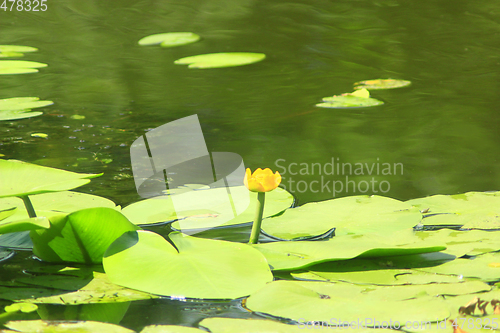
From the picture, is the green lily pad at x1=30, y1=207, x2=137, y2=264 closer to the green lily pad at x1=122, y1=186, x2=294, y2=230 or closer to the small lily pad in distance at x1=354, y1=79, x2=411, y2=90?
the green lily pad at x1=122, y1=186, x2=294, y2=230

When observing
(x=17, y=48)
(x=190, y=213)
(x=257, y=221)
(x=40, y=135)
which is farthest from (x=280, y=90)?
(x=17, y=48)

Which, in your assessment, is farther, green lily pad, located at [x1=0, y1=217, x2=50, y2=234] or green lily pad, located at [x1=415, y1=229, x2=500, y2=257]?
green lily pad, located at [x1=415, y1=229, x2=500, y2=257]

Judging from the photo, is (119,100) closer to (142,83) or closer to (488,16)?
(142,83)

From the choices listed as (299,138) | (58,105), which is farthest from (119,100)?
(299,138)

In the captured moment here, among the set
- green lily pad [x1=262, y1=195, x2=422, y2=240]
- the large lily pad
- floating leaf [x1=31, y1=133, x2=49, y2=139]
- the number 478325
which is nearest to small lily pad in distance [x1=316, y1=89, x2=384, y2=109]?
green lily pad [x1=262, y1=195, x2=422, y2=240]

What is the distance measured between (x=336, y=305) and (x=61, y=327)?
392 millimetres

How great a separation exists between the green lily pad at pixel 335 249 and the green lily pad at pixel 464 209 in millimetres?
150

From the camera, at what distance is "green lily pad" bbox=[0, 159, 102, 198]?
2.87ft

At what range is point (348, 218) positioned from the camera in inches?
41.3

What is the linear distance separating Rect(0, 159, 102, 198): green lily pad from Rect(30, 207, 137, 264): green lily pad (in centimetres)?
7

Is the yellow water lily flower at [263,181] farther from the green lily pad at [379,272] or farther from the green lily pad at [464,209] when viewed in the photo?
the green lily pad at [464,209]

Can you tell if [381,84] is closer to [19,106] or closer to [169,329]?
[19,106]

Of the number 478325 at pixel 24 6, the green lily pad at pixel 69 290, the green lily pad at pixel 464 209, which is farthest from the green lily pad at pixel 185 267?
the number 478325 at pixel 24 6

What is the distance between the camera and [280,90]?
2.33m
